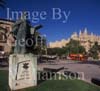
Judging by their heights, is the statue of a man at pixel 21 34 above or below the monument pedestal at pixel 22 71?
above

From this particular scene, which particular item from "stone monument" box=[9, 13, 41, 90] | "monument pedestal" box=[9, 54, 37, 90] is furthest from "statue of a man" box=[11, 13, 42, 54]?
"monument pedestal" box=[9, 54, 37, 90]

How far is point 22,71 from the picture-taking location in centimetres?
1055

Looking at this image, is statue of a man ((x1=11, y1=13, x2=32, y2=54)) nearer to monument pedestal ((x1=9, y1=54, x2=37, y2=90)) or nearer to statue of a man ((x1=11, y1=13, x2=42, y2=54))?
statue of a man ((x1=11, y1=13, x2=42, y2=54))

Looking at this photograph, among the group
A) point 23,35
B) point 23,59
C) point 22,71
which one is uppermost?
point 23,35

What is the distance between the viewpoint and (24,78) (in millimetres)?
10609

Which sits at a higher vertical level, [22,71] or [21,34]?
[21,34]

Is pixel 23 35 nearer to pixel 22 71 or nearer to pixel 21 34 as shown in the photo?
pixel 21 34

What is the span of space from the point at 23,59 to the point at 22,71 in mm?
523

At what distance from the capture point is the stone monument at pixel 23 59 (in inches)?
404

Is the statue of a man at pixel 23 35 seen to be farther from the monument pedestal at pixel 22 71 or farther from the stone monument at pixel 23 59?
the monument pedestal at pixel 22 71

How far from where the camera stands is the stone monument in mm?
10258

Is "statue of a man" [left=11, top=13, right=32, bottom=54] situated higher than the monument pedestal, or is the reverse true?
"statue of a man" [left=11, top=13, right=32, bottom=54]

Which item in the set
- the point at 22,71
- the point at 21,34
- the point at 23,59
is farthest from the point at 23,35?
the point at 22,71

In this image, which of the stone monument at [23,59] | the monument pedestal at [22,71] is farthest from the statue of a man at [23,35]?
the monument pedestal at [22,71]
